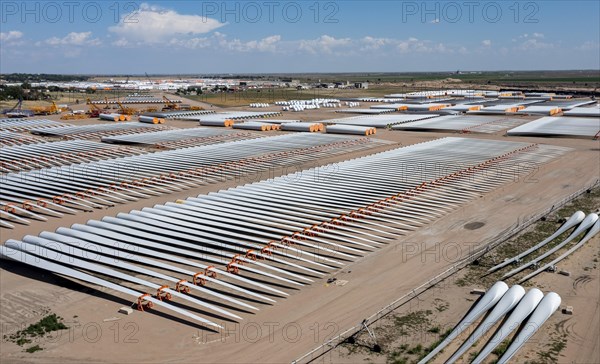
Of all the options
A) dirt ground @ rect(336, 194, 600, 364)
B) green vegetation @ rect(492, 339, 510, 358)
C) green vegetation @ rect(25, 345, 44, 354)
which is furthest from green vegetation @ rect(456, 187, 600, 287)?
green vegetation @ rect(25, 345, 44, 354)

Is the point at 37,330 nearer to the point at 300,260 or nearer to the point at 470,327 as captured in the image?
the point at 300,260

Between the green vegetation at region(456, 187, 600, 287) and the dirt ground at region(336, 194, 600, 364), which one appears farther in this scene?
the green vegetation at region(456, 187, 600, 287)

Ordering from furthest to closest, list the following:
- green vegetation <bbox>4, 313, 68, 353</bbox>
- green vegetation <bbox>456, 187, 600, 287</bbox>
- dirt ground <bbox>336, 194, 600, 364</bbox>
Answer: green vegetation <bbox>456, 187, 600, 287</bbox> → green vegetation <bbox>4, 313, 68, 353</bbox> → dirt ground <bbox>336, 194, 600, 364</bbox>

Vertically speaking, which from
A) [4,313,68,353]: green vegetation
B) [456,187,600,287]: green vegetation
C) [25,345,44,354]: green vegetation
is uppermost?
[456,187,600,287]: green vegetation

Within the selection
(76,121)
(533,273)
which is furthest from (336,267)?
(76,121)

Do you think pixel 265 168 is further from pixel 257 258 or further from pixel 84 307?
pixel 84 307

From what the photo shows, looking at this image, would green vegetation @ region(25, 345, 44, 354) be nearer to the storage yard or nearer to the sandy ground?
the storage yard

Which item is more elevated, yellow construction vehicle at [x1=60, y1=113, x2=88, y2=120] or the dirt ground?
yellow construction vehicle at [x1=60, y1=113, x2=88, y2=120]

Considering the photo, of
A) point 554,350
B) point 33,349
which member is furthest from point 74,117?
point 554,350
